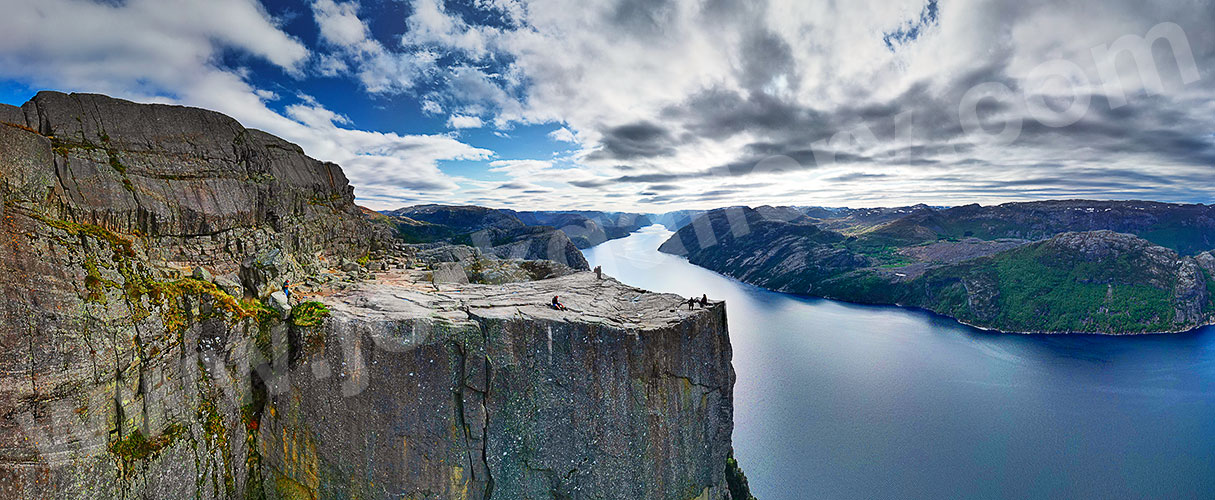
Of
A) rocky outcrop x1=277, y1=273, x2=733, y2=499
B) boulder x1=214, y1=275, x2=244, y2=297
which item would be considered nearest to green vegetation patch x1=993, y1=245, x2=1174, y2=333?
rocky outcrop x1=277, y1=273, x2=733, y2=499

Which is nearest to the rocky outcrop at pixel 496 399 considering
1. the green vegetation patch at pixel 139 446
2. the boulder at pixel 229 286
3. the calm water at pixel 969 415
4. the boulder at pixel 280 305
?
the boulder at pixel 280 305

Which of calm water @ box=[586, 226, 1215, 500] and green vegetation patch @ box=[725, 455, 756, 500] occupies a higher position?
green vegetation patch @ box=[725, 455, 756, 500]

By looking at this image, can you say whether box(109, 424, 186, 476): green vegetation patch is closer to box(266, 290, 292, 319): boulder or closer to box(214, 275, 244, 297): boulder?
box(266, 290, 292, 319): boulder

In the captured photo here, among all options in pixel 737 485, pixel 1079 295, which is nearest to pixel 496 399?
pixel 737 485

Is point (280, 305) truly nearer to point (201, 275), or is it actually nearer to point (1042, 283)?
point (201, 275)

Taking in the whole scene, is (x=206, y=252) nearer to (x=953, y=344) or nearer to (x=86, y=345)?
(x=86, y=345)

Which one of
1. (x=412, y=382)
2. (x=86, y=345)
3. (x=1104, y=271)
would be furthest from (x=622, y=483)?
(x=1104, y=271)

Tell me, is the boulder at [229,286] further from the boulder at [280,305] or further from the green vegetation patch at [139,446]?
the green vegetation patch at [139,446]
